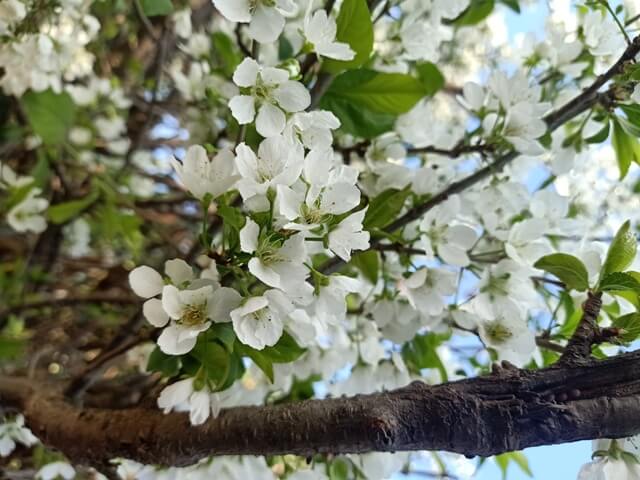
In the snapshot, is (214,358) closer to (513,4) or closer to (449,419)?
(449,419)

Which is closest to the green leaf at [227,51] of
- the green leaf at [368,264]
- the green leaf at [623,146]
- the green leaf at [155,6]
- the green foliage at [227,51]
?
the green foliage at [227,51]

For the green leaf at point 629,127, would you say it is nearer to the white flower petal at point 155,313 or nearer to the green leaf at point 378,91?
the green leaf at point 378,91

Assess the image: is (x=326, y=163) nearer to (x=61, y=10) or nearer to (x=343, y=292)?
(x=343, y=292)

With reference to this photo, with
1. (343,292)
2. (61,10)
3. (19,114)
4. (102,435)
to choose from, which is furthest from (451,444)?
(19,114)

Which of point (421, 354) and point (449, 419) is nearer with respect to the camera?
point (449, 419)

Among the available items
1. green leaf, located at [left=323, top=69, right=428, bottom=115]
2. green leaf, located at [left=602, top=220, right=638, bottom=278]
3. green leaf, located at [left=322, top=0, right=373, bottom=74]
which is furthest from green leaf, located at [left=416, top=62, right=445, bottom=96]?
green leaf, located at [left=602, top=220, right=638, bottom=278]

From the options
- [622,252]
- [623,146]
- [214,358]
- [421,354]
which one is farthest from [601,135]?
[214,358]
